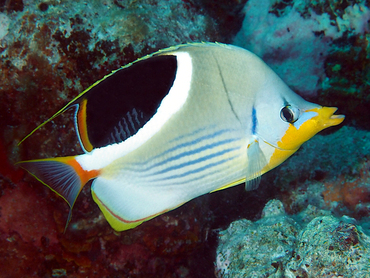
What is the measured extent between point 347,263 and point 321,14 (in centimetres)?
295

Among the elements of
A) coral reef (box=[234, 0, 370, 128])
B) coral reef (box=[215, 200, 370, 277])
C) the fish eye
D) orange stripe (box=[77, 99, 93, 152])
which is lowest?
coral reef (box=[215, 200, 370, 277])

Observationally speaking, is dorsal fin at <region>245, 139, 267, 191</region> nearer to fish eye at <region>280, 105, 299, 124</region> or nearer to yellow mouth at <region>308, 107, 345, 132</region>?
fish eye at <region>280, 105, 299, 124</region>

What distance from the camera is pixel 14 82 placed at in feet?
6.32

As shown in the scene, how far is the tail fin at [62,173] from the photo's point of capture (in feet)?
3.74

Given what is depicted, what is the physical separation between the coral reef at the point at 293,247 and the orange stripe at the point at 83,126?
1366mm

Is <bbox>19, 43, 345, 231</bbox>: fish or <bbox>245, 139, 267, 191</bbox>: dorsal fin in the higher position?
<bbox>19, 43, 345, 231</bbox>: fish

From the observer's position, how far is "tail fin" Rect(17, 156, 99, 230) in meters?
1.14

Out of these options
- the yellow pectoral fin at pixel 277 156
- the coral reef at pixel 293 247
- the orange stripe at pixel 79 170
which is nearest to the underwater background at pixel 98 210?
the coral reef at pixel 293 247

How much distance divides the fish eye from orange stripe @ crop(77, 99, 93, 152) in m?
0.90

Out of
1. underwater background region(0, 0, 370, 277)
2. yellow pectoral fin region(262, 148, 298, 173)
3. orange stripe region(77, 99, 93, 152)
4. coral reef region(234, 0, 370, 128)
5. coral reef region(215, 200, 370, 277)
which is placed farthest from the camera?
coral reef region(234, 0, 370, 128)

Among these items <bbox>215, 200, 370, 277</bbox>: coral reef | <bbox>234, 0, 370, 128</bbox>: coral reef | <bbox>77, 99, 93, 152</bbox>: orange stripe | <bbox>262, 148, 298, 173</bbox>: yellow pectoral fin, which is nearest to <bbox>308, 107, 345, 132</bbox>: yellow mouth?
<bbox>262, 148, 298, 173</bbox>: yellow pectoral fin

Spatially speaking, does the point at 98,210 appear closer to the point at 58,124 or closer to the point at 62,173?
the point at 58,124

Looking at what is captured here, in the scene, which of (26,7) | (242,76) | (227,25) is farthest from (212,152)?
(227,25)

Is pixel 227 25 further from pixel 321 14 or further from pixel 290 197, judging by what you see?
pixel 290 197
